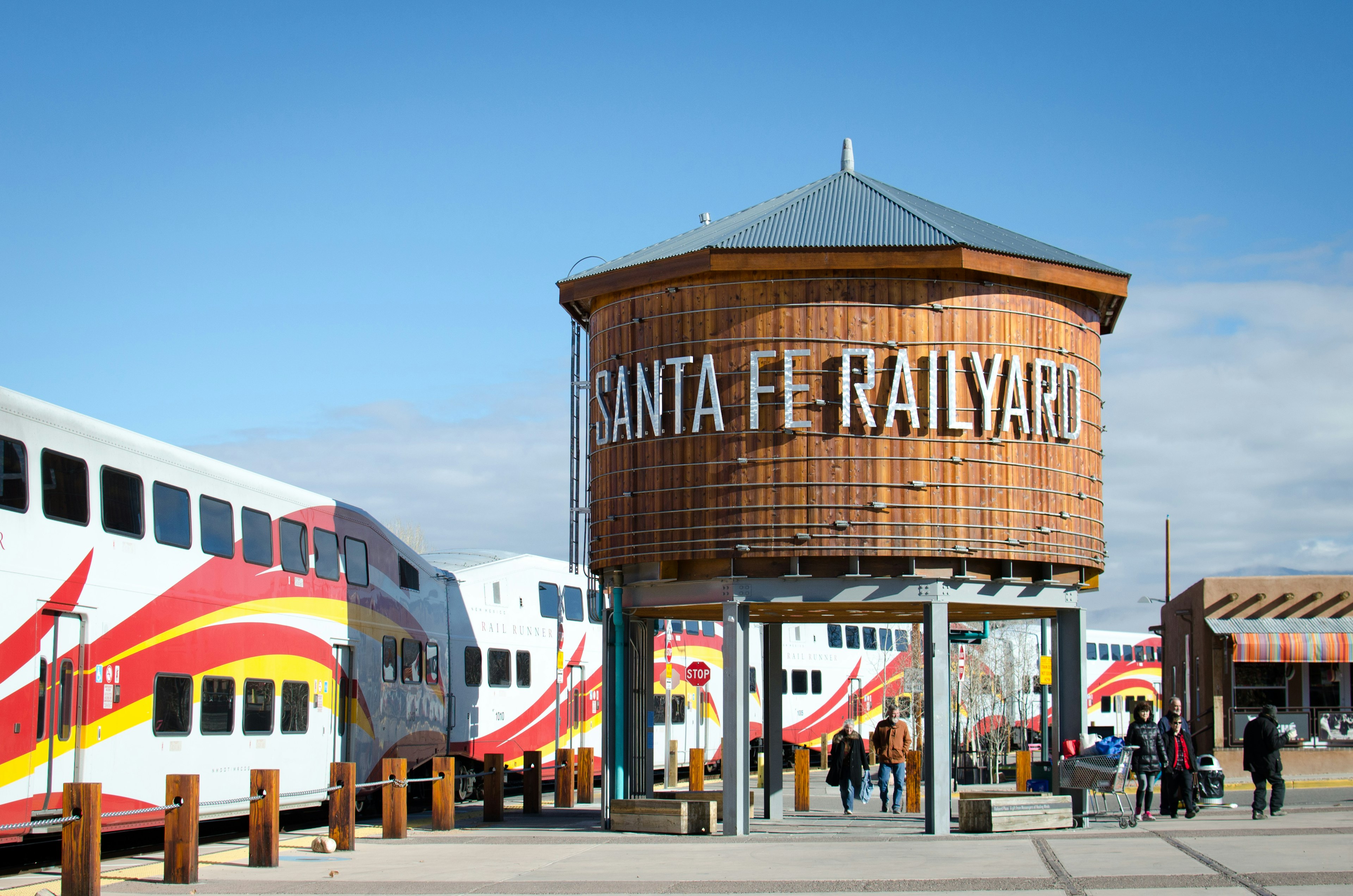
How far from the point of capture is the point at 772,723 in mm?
25094

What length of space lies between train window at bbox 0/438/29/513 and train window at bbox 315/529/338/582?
730 cm

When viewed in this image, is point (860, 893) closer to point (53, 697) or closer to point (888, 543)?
point (888, 543)

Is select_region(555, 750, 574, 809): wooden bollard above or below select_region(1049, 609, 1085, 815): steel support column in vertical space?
below

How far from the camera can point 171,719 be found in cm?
1812

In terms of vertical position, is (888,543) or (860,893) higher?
(888,543)

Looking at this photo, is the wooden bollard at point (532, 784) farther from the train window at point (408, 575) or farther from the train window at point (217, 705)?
the train window at point (217, 705)

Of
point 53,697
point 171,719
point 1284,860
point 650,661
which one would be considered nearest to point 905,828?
point 650,661

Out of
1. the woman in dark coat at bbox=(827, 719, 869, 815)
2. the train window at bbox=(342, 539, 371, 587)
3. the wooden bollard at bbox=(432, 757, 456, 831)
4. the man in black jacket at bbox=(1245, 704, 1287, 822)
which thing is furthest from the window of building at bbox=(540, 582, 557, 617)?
the man in black jacket at bbox=(1245, 704, 1287, 822)

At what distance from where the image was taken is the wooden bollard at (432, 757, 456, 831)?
2159 centimetres

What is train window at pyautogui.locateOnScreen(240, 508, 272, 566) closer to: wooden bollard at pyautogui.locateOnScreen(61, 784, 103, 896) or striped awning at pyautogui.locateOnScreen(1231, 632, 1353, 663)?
wooden bollard at pyautogui.locateOnScreen(61, 784, 103, 896)

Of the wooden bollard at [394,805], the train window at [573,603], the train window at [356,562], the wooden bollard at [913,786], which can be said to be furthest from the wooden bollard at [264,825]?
the train window at [573,603]

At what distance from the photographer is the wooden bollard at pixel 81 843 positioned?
13.1 meters

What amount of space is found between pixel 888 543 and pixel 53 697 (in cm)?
1058

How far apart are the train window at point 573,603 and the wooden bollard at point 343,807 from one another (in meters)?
13.8
